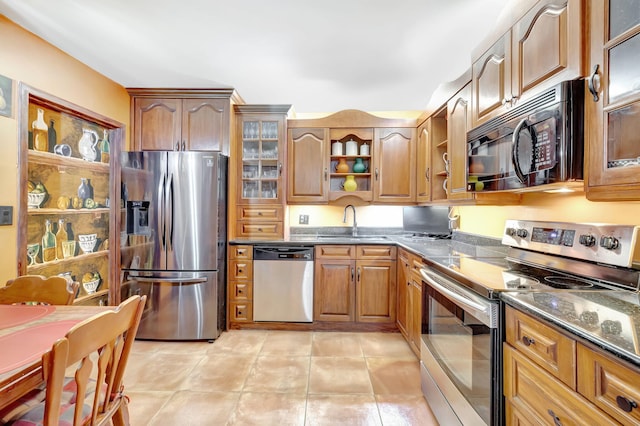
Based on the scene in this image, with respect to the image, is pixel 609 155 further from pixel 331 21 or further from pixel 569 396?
pixel 331 21

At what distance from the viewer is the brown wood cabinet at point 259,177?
3.35 m

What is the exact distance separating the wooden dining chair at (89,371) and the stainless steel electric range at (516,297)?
1.34 m

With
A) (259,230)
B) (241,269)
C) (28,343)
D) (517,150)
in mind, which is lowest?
(241,269)

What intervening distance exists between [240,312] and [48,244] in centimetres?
168

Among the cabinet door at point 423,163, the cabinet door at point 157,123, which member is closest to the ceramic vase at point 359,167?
the cabinet door at point 423,163

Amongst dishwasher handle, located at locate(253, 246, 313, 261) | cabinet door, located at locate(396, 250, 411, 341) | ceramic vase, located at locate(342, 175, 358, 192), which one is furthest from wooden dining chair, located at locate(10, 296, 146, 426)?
ceramic vase, located at locate(342, 175, 358, 192)

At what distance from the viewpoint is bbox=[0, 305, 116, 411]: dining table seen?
852 mm

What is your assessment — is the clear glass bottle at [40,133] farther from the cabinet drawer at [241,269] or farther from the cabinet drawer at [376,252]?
the cabinet drawer at [376,252]

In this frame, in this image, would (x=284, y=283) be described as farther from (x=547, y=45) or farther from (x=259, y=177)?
(x=547, y=45)

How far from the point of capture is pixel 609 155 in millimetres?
1099

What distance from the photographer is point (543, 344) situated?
983 mm

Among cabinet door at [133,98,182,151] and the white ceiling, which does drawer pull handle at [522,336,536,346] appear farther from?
cabinet door at [133,98,182,151]

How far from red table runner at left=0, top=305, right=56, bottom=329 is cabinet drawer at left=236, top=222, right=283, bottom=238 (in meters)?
2.00

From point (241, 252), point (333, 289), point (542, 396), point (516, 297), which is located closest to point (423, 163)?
point (333, 289)
